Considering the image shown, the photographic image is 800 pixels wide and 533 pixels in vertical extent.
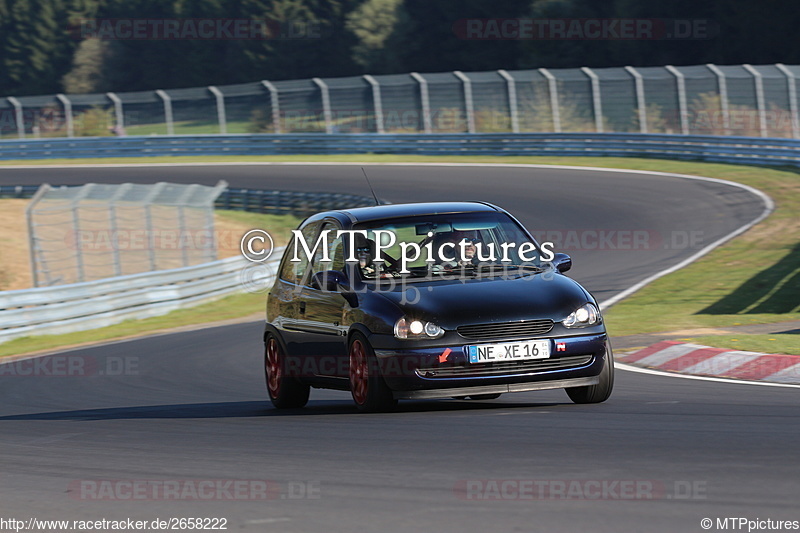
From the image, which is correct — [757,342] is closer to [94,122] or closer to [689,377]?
[689,377]

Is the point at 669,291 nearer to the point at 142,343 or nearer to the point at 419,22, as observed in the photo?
the point at 142,343

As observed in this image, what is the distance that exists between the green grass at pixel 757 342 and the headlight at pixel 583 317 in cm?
342

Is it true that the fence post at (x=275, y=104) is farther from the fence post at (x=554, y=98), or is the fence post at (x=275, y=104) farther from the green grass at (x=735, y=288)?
the green grass at (x=735, y=288)

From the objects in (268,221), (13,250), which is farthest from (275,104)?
(13,250)

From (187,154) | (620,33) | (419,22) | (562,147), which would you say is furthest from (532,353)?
(419,22)

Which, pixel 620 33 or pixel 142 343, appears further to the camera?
pixel 620 33

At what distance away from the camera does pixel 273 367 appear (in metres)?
10.5

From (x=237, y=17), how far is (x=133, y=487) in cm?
8488

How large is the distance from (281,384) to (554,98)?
33322 millimetres

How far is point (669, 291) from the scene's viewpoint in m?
19.1

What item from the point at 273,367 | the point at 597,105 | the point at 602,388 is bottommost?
the point at 273,367

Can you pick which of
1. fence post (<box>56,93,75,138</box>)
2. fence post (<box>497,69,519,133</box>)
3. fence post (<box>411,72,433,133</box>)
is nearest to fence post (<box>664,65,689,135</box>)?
fence post (<box>497,69,519,133</box>)
